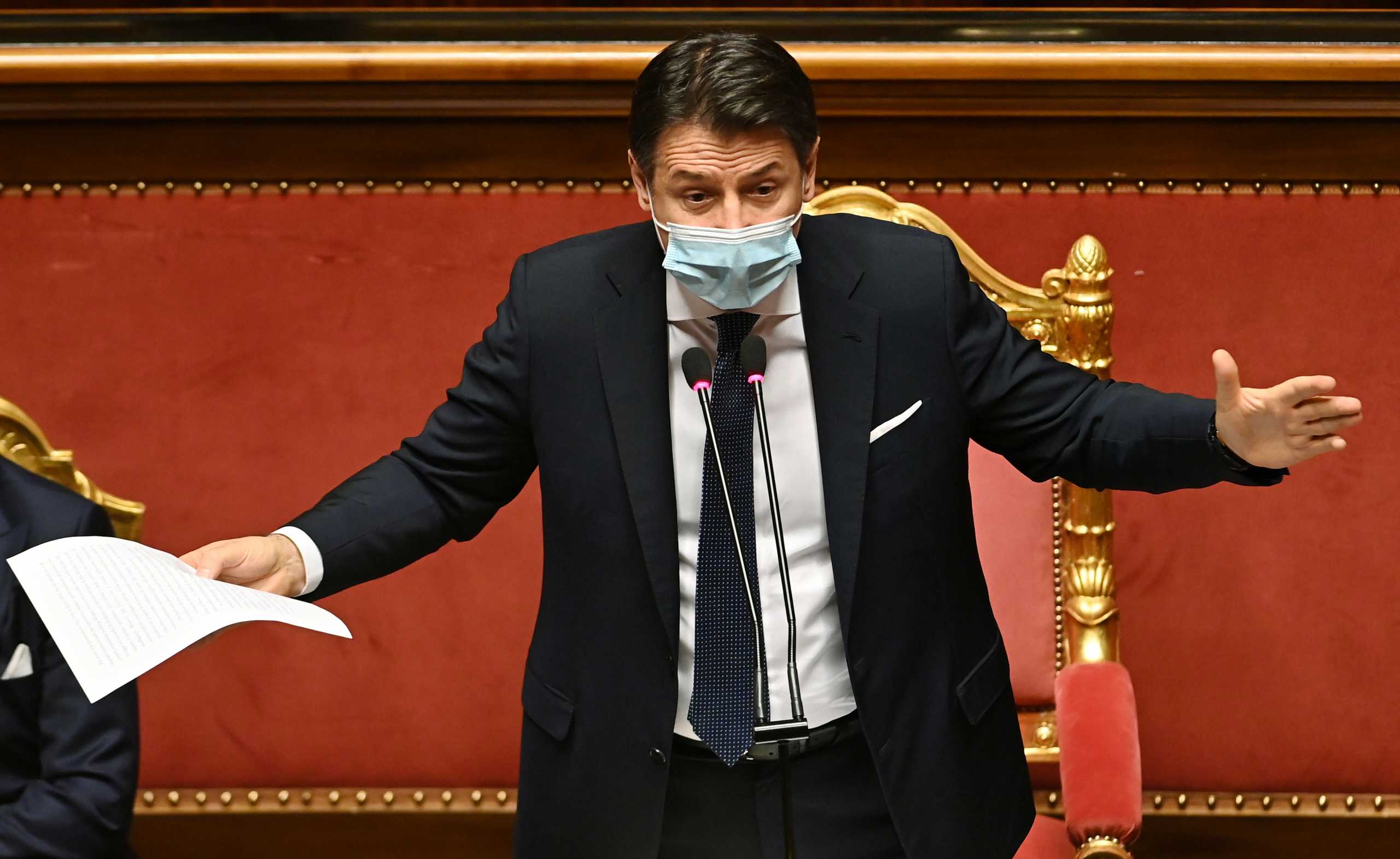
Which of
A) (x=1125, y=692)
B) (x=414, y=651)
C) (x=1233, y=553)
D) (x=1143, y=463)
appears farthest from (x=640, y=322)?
(x=1233, y=553)

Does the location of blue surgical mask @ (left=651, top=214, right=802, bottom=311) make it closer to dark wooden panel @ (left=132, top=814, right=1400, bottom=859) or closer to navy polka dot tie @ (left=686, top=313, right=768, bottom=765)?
navy polka dot tie @ (left=686, top=313, right=768, bottom=765)

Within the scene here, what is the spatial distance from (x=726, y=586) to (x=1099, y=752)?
0.58 metres

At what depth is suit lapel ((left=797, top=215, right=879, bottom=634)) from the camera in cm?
133

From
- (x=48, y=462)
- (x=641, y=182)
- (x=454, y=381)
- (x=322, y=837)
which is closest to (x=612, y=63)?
(x=454, y=381)

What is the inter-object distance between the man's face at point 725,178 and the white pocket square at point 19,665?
0.84m

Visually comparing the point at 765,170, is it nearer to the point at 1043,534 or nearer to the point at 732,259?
the point at 732,259

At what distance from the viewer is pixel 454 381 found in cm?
229

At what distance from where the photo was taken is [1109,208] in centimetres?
223

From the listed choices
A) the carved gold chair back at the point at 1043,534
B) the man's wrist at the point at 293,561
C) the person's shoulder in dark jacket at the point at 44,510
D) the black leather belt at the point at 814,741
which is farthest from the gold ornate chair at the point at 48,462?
the carved gold chair back at the point at 1043,534

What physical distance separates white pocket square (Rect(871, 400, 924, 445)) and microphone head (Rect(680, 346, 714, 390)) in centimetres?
20

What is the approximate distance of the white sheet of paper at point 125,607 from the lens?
3.54ft

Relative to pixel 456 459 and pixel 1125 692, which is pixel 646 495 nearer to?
pixel 456 459

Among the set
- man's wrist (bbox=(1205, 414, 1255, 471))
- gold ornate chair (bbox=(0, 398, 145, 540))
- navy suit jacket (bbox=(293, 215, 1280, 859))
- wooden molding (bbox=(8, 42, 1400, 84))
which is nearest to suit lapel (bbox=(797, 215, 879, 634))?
navy suit jacket (bbox=(293, 215, 1280, 859))

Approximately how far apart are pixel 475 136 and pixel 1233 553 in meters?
1.32
